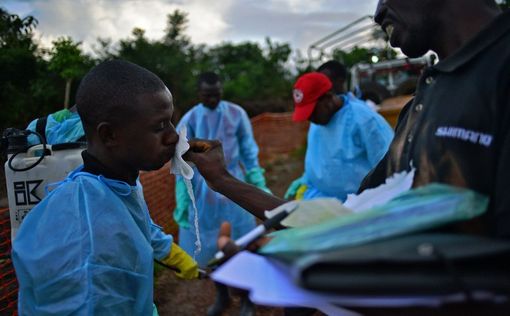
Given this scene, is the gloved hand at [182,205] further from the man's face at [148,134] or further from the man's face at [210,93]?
the man's face at [148,134]

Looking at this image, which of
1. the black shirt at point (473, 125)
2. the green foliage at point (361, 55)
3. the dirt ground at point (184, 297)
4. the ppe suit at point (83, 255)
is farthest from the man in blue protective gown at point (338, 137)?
the green foliage at point (361, 55)

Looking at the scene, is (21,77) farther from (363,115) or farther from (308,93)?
(363,115)

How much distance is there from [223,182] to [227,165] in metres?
3.37

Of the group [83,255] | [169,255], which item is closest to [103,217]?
[83,255]

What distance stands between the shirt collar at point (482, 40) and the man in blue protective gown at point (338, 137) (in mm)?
2690

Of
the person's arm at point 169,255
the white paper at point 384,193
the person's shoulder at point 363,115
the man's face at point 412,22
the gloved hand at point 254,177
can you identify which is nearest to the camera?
the white paper at point 384,193

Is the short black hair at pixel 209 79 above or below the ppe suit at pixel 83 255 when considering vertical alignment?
above

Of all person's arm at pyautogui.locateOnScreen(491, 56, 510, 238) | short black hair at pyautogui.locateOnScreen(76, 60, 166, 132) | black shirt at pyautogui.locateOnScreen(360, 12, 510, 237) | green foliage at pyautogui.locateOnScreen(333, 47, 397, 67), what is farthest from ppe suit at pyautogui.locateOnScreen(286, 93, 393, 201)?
green foliage at pyautogui.locateOnScreen(333, 47, 397, 67)

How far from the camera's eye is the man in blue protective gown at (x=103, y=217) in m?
1.70

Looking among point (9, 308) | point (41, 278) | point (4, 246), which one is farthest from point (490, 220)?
point (4, 246)

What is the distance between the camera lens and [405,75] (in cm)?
1062

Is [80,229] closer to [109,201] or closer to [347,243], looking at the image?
[109,201]

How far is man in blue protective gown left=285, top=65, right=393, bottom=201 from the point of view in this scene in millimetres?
4070

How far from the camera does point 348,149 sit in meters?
4.14
